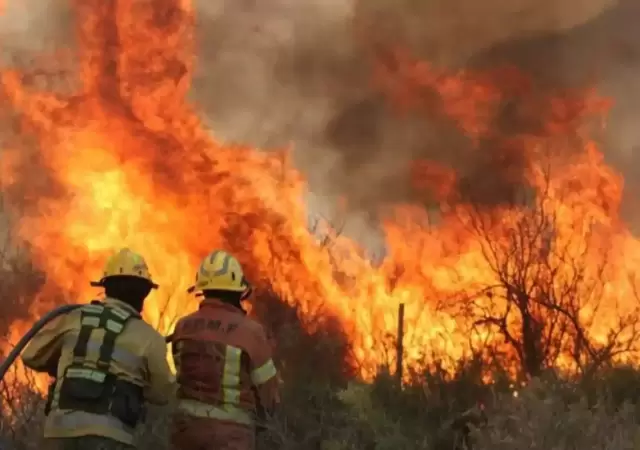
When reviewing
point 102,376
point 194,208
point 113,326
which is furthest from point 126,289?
point 194,208

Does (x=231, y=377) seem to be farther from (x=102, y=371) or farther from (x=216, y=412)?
(x=102, y=371)

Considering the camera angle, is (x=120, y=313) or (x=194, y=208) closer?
(x=120, y=313)

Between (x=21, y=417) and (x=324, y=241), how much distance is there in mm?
6980

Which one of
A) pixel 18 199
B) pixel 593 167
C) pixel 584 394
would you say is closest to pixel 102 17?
pixel 18 199

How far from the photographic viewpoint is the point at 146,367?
189 inches

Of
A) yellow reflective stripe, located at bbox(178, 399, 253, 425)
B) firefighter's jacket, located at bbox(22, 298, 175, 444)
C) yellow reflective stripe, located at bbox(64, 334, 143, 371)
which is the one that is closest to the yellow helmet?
firefighter's jacket, located at bbox(22, 298, 175, 444)

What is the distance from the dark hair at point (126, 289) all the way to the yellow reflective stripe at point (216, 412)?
0.67 meters

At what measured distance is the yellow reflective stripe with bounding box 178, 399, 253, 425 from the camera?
4.87 metres

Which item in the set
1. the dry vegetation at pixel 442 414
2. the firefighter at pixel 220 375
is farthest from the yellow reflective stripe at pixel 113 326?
the dry vegetation at pixel 442 414

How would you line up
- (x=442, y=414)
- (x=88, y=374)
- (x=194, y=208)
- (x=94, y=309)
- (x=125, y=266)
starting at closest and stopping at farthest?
(x=88, y=374) < (x=94, y=309) < (x=125, y=266) < (x=442, y=414) < (x=194, y=208)

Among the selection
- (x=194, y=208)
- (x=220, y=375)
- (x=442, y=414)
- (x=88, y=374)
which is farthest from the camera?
(x=194, y=208)

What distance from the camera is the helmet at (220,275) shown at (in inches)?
200

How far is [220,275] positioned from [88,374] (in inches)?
38.6

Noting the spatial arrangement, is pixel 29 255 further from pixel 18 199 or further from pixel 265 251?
pixel 265 251
